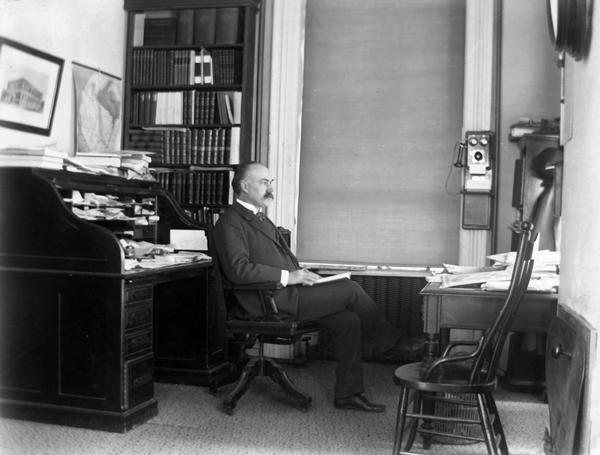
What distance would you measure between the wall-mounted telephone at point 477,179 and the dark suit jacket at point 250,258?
1370mm

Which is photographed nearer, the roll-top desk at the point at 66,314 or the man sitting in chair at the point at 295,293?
the roll-top desk at the point at 66,314

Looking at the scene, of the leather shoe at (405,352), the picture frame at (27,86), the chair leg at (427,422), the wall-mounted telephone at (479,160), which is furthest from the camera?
the leather shoe at (405,352)

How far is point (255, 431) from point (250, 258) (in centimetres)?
95

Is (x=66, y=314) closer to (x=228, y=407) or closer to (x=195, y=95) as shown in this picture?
(x=228, y=407)

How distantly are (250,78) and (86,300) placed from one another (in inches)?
81.7

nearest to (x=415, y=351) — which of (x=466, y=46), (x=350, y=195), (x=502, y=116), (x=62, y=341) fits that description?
(x=350, y=195)

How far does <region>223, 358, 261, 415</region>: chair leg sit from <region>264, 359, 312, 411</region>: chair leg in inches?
2.2

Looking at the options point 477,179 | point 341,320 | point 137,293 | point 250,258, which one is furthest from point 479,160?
point 137,293

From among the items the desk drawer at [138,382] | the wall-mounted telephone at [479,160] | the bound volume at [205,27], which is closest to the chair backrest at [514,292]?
the desk drawer at [138,382]

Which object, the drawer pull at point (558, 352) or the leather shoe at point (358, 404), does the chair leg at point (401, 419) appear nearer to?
the drawer pull at point (558, 352)

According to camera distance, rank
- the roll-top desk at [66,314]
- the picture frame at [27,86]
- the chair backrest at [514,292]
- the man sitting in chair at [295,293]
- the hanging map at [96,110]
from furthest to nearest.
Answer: the hanging map at [96,110] → the picture frame at [27,86] → the man sitting in chair at [295,293] → the roll-top desk at [66,314] → the chair backrest at [514,292]

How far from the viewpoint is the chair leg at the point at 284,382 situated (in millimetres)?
3568

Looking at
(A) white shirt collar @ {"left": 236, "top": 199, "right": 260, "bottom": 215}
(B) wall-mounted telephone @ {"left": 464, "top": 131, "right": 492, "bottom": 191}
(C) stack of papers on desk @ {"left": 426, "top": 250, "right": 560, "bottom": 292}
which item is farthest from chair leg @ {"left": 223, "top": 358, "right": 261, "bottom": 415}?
(B) wall-mounted telephone @ {"left": 464, "top": 131, "right": 492, "bottom": 191}

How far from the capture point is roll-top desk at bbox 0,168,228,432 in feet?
10.6
